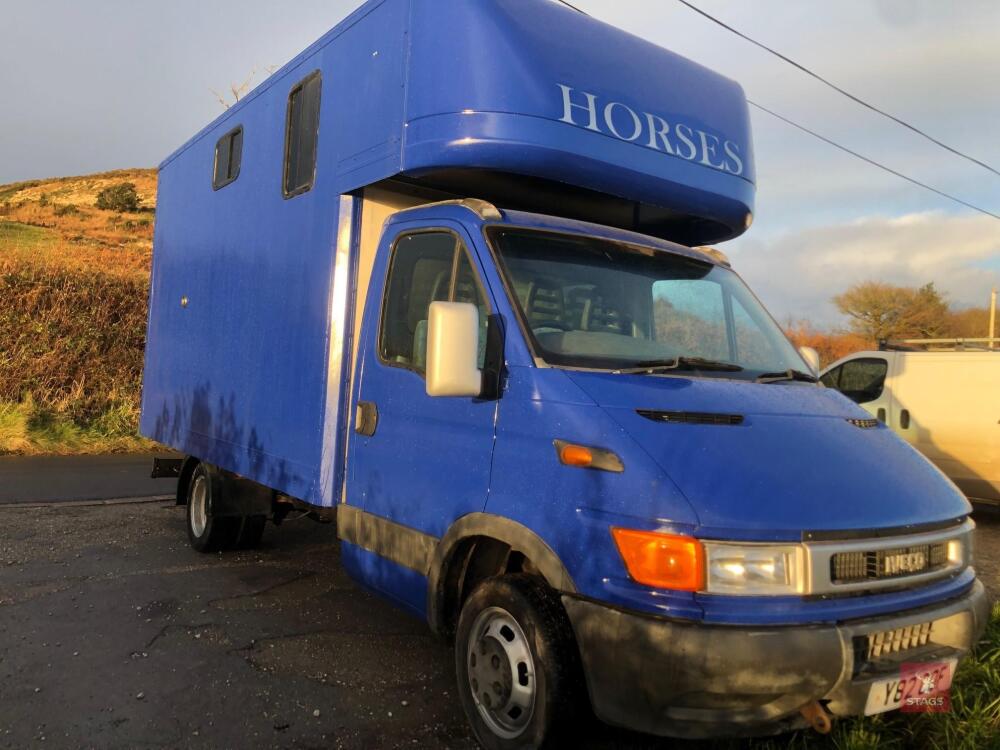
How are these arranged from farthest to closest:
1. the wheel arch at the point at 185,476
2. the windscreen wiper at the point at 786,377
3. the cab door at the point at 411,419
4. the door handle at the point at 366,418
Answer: the wheel arch at the point at 185,476 < the door handle at the point at 366,418 < the windscreen wiper at the point at 786,377 < the cab door at the point at 411,419

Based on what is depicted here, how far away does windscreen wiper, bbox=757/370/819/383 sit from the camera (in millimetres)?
3695

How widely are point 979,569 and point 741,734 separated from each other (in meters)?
5.44

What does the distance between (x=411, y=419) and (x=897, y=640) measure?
2.27 metres

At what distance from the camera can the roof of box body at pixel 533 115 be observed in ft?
12.5

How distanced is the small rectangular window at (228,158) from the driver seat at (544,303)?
10.8 ft

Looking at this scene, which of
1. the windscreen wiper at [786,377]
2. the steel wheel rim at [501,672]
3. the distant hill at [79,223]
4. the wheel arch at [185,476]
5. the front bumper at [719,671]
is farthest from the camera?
the distant hill at [79,223]

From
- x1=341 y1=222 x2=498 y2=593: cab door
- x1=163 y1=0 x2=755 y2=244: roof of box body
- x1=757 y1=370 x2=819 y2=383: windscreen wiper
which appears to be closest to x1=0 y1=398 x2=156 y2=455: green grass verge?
x1=163 y1=0 x2=755 y2=244: roof of box body

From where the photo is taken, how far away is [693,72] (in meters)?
4.73

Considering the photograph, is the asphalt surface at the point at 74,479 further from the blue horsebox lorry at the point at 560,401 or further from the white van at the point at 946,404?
the white van at the point at 946,404

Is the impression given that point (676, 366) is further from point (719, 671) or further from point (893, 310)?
point (893, 310)

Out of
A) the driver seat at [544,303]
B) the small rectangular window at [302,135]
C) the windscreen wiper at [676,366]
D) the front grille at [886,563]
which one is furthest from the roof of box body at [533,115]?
the front grille at [886,563]

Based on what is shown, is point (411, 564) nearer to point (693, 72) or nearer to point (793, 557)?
point (793, 557)

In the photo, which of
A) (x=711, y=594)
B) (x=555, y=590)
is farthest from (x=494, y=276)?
(x=711, y=594)

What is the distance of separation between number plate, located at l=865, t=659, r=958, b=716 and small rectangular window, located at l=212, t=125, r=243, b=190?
5.29 m
